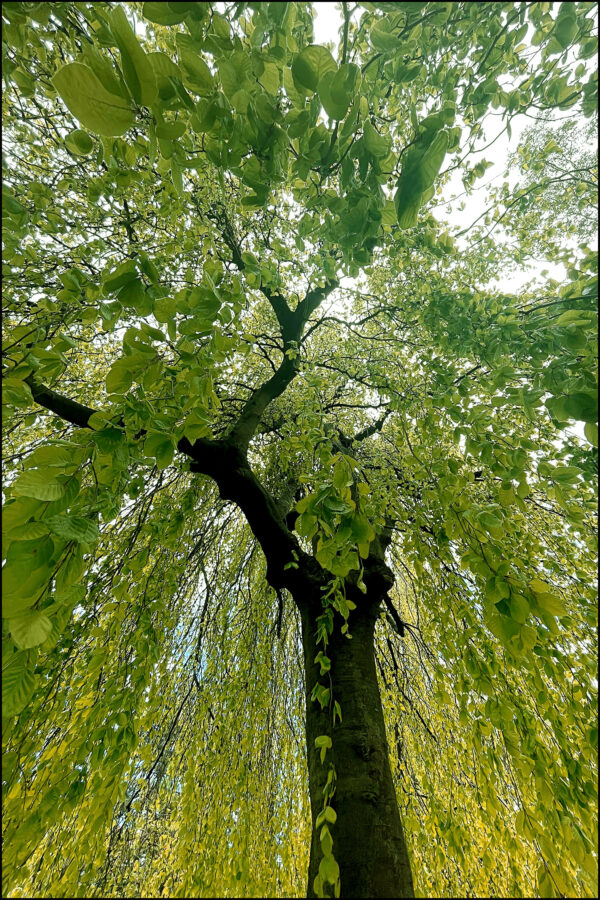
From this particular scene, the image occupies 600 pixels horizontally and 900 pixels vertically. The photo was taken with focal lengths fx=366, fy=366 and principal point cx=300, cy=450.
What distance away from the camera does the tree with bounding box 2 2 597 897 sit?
2.19 feet

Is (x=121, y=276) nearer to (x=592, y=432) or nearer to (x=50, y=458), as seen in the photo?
(x=50, y=458)

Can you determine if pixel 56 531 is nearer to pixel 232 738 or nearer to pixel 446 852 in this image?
pixel 232 738

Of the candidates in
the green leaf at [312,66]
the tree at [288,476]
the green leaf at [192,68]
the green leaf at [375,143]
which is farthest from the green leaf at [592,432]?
the green leaf at [192,68]

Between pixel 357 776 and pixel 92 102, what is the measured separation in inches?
72.2

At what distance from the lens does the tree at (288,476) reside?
67 cm

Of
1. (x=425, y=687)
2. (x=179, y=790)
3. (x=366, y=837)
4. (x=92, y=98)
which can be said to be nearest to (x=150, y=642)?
(x=366, y=837)

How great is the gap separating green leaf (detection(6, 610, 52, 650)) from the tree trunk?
1.12 m

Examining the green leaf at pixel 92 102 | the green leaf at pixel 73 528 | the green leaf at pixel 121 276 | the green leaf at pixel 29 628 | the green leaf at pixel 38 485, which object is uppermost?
the green leaf at pixel 92 102

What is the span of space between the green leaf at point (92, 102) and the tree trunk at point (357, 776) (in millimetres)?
1753

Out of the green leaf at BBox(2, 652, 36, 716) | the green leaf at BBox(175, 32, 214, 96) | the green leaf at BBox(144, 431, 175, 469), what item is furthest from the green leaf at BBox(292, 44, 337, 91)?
the green leaf at BBox(2, 652, 36, 716)

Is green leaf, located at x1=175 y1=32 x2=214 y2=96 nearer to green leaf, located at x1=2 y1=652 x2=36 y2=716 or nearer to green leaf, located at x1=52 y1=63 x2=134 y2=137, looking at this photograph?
green leaf, located at x1=52 y1=63 x2=134 y2=137

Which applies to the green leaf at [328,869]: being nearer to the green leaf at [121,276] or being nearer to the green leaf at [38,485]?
the green leaf at [38,485]

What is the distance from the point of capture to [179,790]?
9.29ft

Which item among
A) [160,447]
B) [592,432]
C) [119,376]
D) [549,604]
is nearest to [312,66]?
[119,376]
